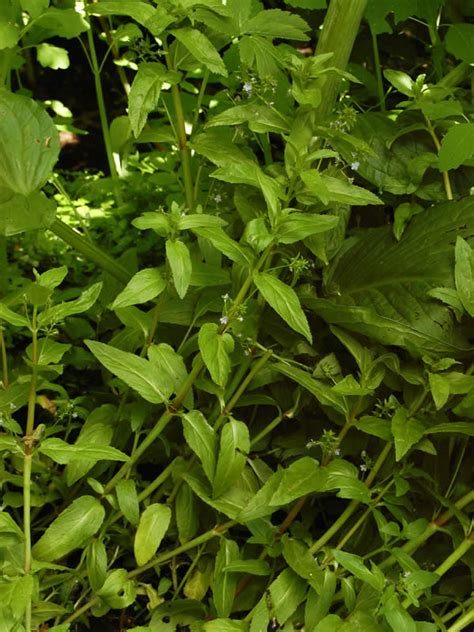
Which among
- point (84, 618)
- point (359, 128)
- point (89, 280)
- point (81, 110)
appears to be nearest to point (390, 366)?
point (359, 128)

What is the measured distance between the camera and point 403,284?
191cm

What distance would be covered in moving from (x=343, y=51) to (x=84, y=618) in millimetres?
1256

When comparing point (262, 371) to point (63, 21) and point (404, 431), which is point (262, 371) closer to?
point (404, 431)

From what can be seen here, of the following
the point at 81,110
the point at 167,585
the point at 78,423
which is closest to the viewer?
the point at 167,585

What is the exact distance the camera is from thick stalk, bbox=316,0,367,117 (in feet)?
6.47

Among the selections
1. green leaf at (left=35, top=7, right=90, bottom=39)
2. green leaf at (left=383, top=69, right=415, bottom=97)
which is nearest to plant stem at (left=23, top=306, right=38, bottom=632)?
green leaf at (left=35, top=7, right=90, bottom=39)

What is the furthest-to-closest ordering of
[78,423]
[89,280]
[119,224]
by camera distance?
[119,224], [89,280], [78,423]

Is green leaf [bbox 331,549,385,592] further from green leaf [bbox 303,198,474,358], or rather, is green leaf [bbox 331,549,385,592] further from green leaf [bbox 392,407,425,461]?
green leaf [bbox 303,198,474,358]

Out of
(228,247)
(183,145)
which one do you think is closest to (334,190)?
(228,247)

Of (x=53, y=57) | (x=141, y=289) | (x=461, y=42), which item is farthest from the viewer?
(x=53, y=57)

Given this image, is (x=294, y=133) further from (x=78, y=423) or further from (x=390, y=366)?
(x=78, y=423)

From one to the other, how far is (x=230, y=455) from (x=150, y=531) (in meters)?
0.22

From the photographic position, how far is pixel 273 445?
2.09 m

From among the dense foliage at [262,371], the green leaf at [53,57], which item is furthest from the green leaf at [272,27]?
the green leaf at [53,57]
